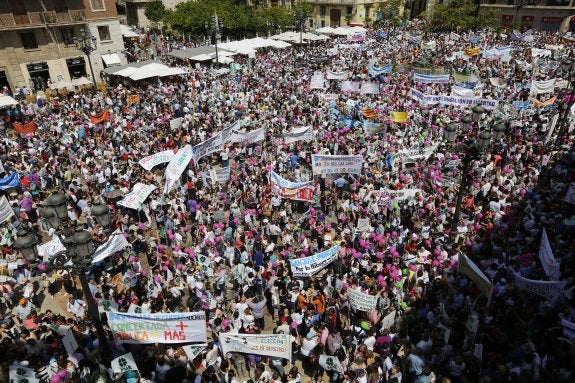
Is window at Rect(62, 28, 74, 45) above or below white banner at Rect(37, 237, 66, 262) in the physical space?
above

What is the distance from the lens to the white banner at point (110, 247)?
38.1 feet

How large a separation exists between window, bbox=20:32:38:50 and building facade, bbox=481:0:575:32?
54106 millimetres

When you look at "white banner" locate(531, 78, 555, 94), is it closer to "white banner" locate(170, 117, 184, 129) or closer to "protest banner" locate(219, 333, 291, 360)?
"white banner" locate(170, 117, 184, 129)

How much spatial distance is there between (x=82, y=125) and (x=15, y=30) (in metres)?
15.2

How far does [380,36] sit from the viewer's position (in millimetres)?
52344

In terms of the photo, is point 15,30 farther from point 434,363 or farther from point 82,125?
point 434,363

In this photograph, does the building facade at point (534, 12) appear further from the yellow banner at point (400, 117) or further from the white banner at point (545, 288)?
the white banner at point (545, 288)

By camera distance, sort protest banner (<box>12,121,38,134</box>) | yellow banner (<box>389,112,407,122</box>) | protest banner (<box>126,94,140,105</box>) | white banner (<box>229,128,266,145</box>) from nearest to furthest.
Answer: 1. white banner (<box>229,128,266,145</box>)
2. yellow banner (<box>389,112,407,122</box>)
3. protest banner (<box>12,121,38,134</box>)
4. protest banner (<box>126,94,140,105</box>)

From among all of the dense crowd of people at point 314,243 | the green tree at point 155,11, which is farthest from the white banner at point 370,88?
the green tree at point 155,11

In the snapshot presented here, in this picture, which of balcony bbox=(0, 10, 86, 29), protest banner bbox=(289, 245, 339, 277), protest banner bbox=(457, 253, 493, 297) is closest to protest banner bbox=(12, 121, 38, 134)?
balcony bbox=(0, 10, 86, 29)

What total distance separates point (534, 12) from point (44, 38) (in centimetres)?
5870

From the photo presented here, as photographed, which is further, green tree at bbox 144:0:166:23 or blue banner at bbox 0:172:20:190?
green tree at bbox 144:0:166:23

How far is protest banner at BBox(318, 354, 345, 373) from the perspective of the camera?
28.7 ft

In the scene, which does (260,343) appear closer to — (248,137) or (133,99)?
(248,137)
